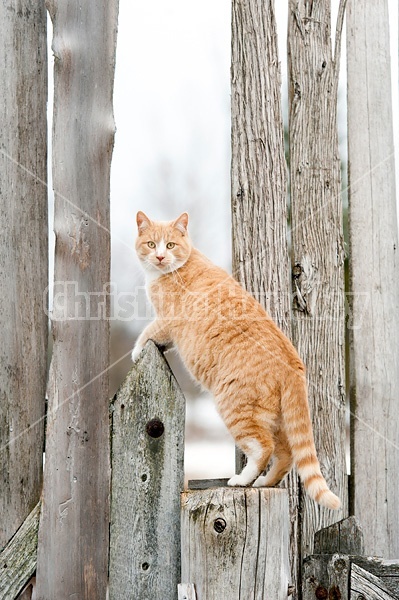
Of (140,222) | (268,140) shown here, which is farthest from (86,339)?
(268,140)

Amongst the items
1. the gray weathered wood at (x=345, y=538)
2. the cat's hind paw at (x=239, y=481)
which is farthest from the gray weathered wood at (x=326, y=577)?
the cat's hind paw at (x=239, y=481)

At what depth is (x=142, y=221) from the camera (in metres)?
3.96

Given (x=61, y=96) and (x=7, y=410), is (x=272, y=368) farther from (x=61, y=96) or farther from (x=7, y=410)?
(x=61, y=96)

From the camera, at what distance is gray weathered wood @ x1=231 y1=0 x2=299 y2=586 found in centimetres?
381

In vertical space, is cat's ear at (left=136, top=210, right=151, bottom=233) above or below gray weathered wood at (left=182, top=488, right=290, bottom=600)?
above

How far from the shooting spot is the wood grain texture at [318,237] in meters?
3.84

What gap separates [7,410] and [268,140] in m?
2.06

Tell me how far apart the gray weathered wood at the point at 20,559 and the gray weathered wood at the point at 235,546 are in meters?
0.58

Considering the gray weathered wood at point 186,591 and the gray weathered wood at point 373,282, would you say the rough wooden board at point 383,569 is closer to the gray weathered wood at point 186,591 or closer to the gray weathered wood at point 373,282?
the gray weathered wood at point 186,591

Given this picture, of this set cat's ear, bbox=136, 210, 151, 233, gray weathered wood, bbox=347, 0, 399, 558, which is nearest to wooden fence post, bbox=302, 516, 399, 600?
gray weathered wood, bbox=347, 0, 399, 558

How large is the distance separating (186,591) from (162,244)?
6.58 ft

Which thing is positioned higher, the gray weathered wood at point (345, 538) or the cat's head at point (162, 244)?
the cat's head at point (162, 244)

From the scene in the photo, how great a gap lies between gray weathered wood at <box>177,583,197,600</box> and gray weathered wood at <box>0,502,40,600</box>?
58 cm

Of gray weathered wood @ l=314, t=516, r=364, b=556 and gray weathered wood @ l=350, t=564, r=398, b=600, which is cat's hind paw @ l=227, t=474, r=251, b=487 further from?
gray weathered wood @ l=350, t=564, r=398, b=600
